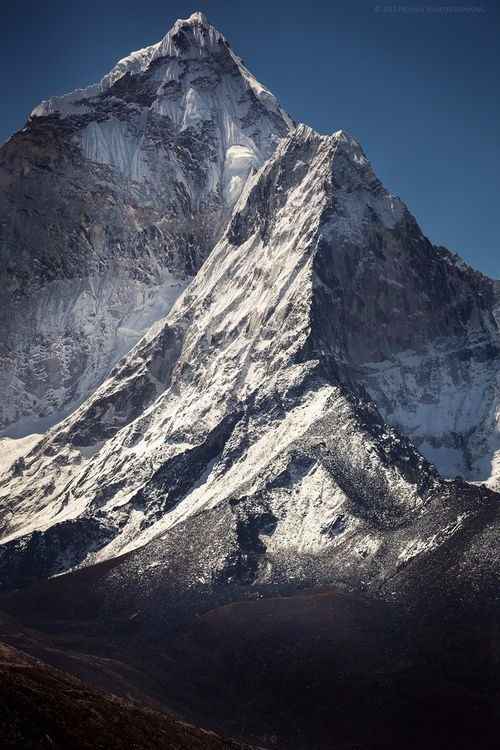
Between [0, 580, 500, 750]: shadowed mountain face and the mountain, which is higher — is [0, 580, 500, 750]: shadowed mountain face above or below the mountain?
above

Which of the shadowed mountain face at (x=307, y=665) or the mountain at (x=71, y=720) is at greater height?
the shadowed mountain face at (x=307, y=665)

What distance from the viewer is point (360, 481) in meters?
178

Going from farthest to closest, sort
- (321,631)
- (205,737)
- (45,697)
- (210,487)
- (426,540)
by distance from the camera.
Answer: (210,487) → (426,540) → (321,631) → (205,737) → (45,697)

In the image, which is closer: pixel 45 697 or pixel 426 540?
pixel 45 697

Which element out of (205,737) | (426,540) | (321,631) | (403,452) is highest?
(403,452)

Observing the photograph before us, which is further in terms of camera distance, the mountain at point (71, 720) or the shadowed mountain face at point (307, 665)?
the shadowed mountain face at point (307, 665)

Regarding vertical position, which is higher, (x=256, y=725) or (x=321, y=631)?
(x=321, y=631)

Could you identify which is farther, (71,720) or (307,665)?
(307,665)

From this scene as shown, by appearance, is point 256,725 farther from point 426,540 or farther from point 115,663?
point 426,540

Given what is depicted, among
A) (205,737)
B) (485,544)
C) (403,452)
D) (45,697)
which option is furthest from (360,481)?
(45,697)

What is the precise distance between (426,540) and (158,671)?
41.1m

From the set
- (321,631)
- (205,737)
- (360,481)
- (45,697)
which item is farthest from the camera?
(360,481)

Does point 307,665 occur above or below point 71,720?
above

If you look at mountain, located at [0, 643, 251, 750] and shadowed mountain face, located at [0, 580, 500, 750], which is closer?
mountain, located at [0, 643, 251, 750]
